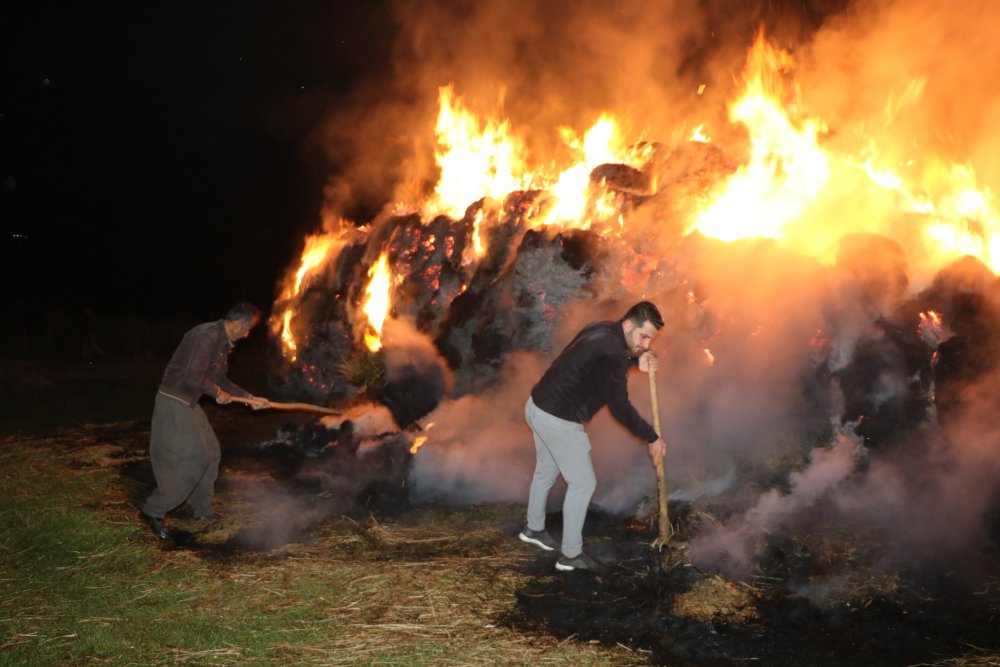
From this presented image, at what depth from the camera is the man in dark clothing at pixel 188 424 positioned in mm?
6656

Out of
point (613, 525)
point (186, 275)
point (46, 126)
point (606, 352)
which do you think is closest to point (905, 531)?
point (613, 525)

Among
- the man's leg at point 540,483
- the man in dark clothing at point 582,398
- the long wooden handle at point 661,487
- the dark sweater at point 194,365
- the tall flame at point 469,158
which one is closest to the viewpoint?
the man in dark clothing at point 582,398

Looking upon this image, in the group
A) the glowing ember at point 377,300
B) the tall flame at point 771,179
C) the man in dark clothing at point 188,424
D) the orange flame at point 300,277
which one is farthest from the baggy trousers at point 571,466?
the orange flame at point 300,277

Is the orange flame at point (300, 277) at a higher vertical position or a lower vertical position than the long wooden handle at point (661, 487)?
higher

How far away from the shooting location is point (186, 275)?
2811cm

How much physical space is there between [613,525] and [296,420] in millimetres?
6813

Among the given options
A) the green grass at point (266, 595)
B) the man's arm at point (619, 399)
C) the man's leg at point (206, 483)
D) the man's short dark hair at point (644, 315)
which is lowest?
the green grass at point (266, 595)

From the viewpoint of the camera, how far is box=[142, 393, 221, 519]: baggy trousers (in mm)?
6629

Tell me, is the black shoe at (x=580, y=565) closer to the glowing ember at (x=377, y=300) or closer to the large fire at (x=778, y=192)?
the large fire at (x=778, y=192)

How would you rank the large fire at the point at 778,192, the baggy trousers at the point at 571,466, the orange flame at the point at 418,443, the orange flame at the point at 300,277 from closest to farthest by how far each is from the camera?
1. the baggy trousers at the point at 571,466
2. the large fire at the point at 778,192
3. the orange flame at the point at 418,443
4. the orange flame at the point at 300,277

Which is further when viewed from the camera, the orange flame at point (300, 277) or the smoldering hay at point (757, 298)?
the orange flame at point (300, 277)

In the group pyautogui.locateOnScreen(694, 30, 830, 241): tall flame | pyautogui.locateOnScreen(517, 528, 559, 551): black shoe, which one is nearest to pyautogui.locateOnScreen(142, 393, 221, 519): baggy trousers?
pyautogui.locateOnScreen(517, 528, 559, 551): black shoe

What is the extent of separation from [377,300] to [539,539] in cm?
641

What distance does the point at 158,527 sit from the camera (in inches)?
255
